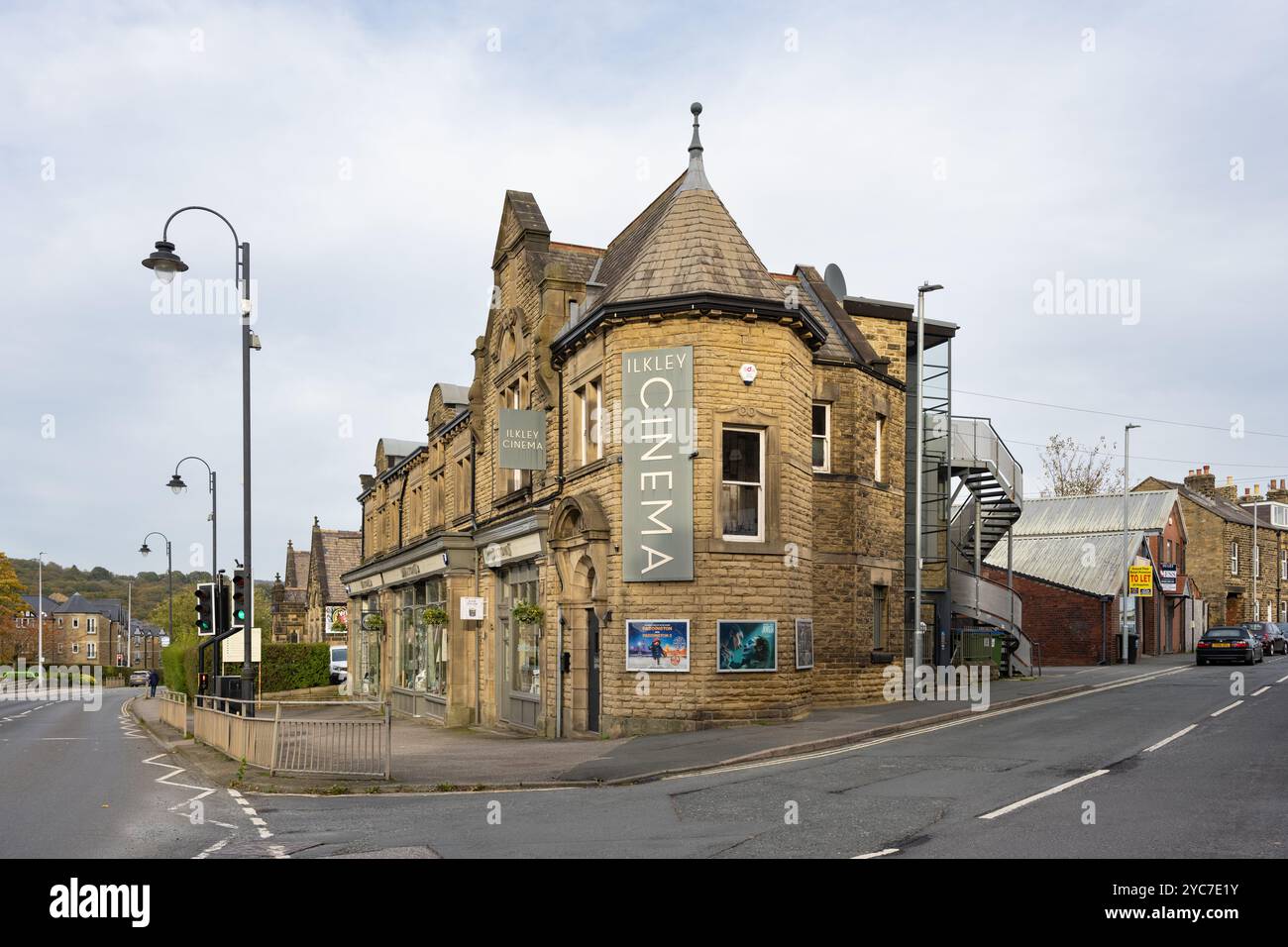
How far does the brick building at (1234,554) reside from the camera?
64188mm

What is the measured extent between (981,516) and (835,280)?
9.27 meters

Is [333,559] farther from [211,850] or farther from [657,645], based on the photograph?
[211,850]

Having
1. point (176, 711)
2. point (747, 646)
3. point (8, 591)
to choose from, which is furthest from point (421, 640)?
point (8, 591)

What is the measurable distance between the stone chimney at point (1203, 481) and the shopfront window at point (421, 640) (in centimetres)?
5242

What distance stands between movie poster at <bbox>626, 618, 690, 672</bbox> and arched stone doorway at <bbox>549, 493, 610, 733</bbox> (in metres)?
1.13

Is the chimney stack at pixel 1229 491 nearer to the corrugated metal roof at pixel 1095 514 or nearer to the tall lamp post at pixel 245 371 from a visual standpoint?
the corrugated metal roof at pixel 1095 514

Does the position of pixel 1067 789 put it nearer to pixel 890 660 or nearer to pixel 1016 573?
pixel 890 660

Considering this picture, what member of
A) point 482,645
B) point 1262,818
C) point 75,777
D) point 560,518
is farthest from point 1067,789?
point 482,645

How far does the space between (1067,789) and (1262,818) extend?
2160 mm

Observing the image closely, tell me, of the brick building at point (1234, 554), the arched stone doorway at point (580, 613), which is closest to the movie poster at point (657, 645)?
the arched stone doorway at point (580, 613)

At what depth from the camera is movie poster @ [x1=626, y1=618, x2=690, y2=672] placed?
19.2 meters

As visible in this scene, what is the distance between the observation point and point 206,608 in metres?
22.8

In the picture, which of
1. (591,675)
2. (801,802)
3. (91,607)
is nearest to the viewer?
(801,802)

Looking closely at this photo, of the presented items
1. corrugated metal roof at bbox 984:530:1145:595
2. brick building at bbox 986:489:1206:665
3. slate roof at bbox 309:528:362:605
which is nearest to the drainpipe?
brick building at bbox 986:489:1206:665
